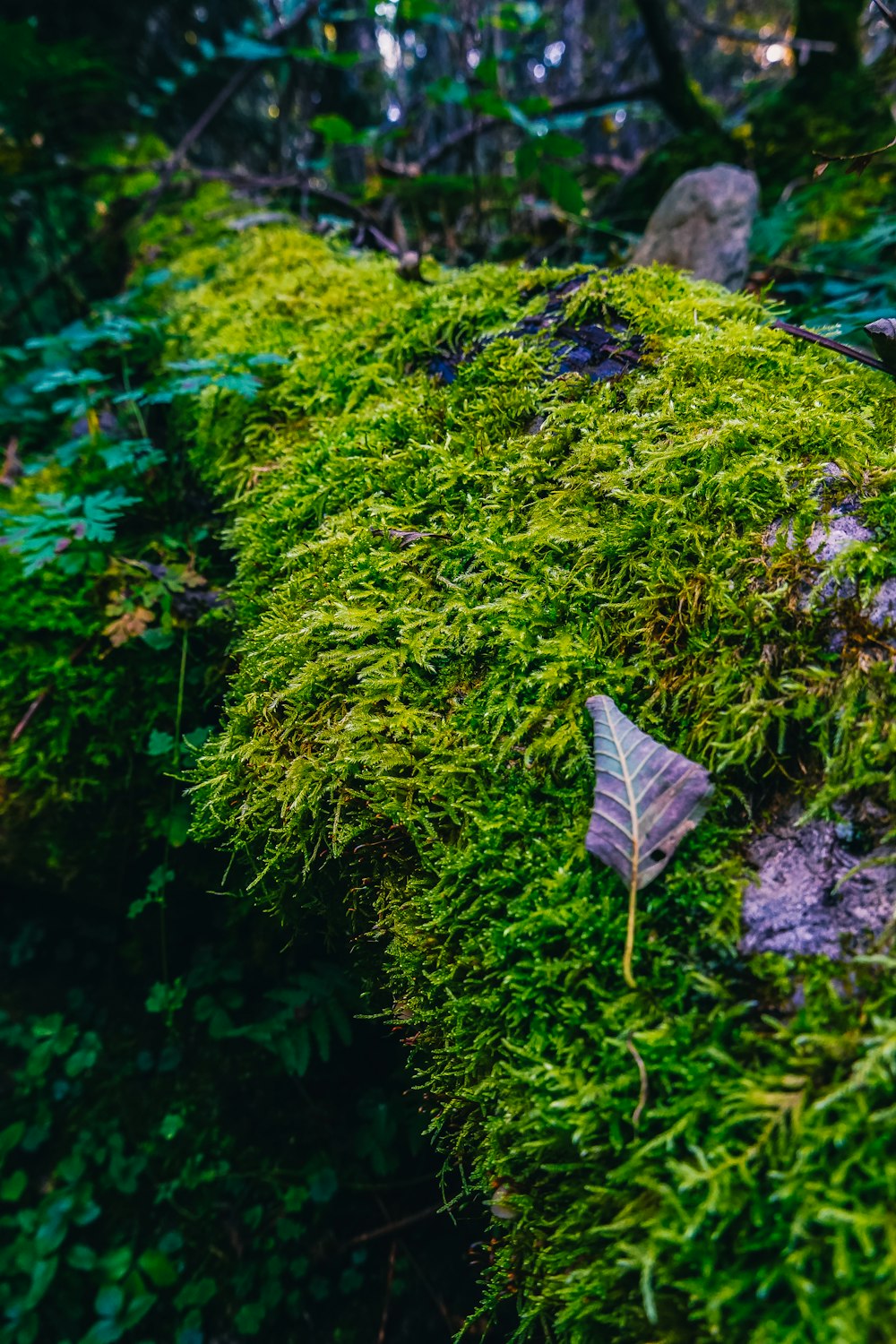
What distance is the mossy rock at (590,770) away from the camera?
71cm

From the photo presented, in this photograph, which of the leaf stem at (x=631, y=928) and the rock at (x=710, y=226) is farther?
the rock at (x=710, y=226)

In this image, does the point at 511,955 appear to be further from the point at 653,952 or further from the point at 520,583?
the point at 520,583

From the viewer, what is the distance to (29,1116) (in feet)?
8.79

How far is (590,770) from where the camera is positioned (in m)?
1.05

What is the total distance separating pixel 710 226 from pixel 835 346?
2154mm

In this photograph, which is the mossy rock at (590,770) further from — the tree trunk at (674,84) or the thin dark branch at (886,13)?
the tree trunk at (674,84)

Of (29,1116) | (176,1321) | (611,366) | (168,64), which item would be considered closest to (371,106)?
(168,64)

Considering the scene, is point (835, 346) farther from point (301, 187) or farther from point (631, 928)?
point (301, 187)

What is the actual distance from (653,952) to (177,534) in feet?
7.73

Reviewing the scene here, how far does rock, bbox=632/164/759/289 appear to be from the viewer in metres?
3.08

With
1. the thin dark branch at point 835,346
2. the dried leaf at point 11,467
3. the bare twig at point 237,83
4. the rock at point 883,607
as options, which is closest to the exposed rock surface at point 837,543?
the rock at point 883,607

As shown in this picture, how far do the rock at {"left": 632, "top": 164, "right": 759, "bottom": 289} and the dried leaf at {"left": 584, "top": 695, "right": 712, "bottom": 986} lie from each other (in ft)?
9.50

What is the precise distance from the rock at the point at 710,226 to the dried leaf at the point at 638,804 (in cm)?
290

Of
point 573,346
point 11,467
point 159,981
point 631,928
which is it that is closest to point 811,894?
point 631,928
